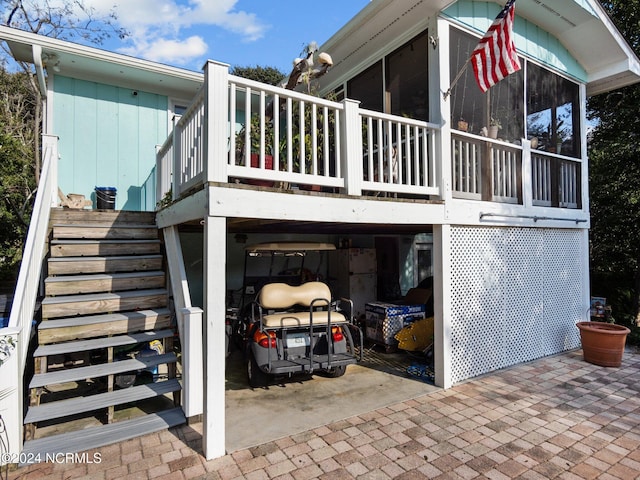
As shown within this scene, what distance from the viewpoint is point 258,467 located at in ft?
9.11

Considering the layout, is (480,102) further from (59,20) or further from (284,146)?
(59,20)

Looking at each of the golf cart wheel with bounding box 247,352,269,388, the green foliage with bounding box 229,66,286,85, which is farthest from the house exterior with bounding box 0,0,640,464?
the green foliage with bounding box 229,66,286,85

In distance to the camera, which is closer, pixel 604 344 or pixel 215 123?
pixel 215 123

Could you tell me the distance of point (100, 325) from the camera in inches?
146

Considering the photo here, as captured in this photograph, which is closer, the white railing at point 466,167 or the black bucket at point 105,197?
the white railing at point 466,167

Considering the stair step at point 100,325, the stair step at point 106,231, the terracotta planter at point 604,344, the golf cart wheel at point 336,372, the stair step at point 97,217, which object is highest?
the stair step at point 97,217

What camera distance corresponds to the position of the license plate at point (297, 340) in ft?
14.2

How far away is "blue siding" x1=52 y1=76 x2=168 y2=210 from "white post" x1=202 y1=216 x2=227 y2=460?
4779 millimetres

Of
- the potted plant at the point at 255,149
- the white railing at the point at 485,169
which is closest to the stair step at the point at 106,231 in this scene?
the potted plant at the point at 255,149

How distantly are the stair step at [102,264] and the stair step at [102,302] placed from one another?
1.04 ft

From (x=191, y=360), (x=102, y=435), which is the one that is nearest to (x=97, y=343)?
(x=102, y=435)

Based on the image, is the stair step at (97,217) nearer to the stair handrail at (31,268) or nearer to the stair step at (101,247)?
the stair handrail at (31,268)

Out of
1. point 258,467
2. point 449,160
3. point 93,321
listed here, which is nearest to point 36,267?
point 93,321

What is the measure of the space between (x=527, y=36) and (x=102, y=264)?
6973 millimetres
